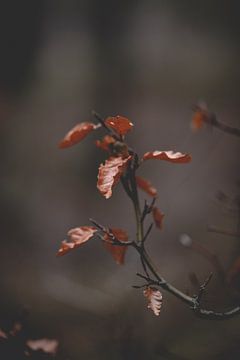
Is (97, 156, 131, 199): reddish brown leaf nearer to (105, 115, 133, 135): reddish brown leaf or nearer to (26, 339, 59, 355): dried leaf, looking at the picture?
(105, 115, 133, 135): reddish brown leaf

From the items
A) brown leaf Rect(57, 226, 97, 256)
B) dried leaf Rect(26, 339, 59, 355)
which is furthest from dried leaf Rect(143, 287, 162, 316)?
dried leaf Rect(26, 339, 59, 355)

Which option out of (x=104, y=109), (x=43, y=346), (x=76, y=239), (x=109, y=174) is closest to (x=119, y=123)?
(x=109, y=174)

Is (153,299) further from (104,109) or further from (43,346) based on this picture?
(104,109)

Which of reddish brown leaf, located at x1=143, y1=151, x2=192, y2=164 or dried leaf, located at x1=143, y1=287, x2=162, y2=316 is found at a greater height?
reddish brown leaf, located at x1=143, y1=151, x2=192, y2=164

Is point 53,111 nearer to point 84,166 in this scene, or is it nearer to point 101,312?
point 84,166

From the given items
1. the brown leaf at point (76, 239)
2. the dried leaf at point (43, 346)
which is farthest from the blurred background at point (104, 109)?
the brown leaf at point (76, 239)

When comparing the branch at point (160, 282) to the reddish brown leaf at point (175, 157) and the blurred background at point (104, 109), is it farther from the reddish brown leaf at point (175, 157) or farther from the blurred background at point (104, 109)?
the blurred background at point (104, 109)
